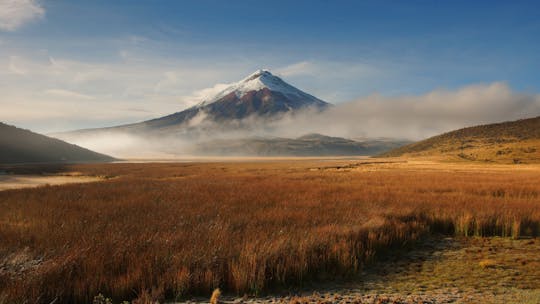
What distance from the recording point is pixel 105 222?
1142 cm

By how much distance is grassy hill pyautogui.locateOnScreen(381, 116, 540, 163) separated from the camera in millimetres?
80688

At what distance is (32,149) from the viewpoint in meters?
132

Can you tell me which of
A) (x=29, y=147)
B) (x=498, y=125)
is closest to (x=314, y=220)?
(x=498, y=125)

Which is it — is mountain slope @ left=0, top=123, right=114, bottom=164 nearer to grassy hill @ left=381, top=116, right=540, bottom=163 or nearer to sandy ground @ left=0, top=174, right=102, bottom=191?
sandy ground @ left=0, top=174, right=102, bottom=191

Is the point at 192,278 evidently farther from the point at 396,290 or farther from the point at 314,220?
the point at 314,220

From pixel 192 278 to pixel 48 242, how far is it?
13.5 feet

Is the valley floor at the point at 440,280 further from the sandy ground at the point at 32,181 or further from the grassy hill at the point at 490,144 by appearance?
the grassy hill at the point at 490,144

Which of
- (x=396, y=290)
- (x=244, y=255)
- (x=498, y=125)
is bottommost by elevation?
(x=396, y=290)

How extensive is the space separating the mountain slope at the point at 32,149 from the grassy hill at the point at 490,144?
126425 mm

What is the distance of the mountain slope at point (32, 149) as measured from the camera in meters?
121

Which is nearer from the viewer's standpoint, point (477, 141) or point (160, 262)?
point (160, 262)

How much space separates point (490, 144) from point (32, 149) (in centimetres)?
15089

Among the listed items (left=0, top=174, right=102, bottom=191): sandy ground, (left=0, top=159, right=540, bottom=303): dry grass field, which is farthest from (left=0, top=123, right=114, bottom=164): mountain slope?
(left=0, top=159, right=540, bottom=303): dry grass field

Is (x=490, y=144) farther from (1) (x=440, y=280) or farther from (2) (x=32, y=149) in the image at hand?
(2) (x=32, y=149)
